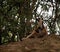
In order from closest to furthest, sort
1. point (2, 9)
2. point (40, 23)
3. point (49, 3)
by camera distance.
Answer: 1. point (40, 23)
2. point (2, 9)
3. point (49, 3)

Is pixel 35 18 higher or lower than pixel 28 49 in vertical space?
higher

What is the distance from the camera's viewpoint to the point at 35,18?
10.9 meters

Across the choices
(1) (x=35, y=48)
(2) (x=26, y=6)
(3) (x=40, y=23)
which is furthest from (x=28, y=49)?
(2) (x=26, y=6)

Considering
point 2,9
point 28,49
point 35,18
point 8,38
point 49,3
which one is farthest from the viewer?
point 49,3

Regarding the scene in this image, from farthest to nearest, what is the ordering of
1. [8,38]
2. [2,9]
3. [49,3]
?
[49,3] → [8,38] → [2,9]

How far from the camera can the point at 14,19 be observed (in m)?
9.55

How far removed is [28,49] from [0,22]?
12.3 ft

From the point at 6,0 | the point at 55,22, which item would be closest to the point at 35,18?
the point at 55,22

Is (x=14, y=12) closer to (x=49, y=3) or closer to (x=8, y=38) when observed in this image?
(x=8, y=38)

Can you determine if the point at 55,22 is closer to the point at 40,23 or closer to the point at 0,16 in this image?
the point at 40,23

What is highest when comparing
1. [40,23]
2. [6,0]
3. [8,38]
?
[6,0]

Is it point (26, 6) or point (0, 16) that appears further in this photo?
point (26, 6)

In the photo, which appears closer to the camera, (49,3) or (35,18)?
(35,18)

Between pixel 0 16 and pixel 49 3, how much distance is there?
14.1 feet
